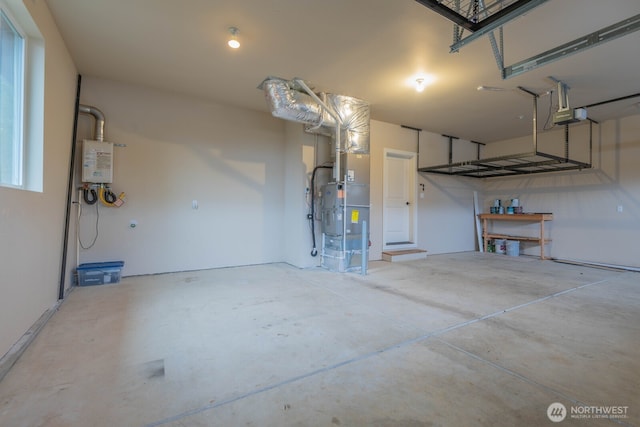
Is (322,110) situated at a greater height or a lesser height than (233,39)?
lesser

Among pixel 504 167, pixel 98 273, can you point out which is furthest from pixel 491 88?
pixel 98 273

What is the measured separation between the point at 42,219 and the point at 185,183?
198 cm

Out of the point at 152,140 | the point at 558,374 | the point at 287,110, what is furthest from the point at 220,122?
the point at 558,374

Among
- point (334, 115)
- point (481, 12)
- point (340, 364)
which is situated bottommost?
point (340, 364)

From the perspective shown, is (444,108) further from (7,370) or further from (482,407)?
(7,370)

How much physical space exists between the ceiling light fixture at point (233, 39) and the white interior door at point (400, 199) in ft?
11.9

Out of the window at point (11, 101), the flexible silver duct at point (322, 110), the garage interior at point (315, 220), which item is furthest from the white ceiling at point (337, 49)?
the window at point (11, 101)

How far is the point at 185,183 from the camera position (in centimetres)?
436

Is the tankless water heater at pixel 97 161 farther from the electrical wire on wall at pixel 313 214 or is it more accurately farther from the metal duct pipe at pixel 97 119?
the electrical wire on wall at pixel 313 214

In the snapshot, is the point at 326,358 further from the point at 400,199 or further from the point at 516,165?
the point at 516,165

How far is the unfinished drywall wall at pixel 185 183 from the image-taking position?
12.8 ft

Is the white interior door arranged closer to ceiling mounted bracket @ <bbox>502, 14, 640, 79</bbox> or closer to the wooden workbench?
the wooden workbench

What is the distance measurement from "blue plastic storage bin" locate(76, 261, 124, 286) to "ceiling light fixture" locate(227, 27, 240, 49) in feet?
10.0

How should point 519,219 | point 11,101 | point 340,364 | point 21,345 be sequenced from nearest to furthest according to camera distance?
point 340,364 < point 21,345 < point 11,101 < point 519,219
